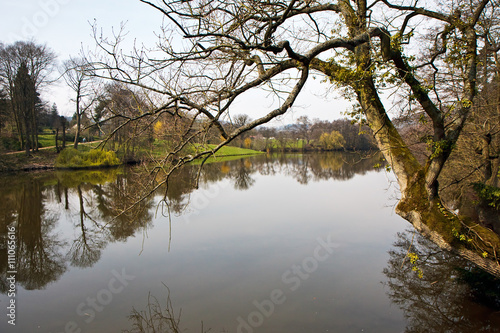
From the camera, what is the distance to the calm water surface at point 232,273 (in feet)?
14.9

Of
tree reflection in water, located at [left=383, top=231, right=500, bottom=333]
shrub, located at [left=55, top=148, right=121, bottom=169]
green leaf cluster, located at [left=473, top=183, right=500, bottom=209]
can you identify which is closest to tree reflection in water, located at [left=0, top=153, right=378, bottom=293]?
A: green leaf cluster, located at [left=473, top=183, right=500, bottom=209]

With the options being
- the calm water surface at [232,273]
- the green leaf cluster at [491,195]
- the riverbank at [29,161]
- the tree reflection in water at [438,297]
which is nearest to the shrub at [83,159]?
the riverbank at [29,161]

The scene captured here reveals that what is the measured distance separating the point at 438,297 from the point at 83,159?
2679 centimetres

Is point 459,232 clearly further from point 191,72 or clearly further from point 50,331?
point 50,331

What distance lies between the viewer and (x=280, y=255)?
6.95m

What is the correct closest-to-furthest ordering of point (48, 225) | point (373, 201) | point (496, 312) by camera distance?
point (496, 312)
point (48, 225)
point (373, 201)

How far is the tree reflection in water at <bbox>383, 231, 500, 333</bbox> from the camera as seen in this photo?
Answer: 445 cm

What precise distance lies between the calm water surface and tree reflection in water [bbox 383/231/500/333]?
24 millimetres

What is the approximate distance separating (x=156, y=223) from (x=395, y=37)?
8.42m

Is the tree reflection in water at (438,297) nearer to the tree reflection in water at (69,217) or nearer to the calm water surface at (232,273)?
the calm water surface at (232,273)

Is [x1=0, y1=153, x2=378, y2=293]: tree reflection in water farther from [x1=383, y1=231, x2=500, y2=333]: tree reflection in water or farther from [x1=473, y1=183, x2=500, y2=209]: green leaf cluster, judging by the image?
[x1=383, y1=231, x2=500, y2=333]: tree reflection in water

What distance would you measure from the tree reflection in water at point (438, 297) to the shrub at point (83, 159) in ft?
74.8

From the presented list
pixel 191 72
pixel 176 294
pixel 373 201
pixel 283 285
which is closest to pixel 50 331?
pixel 176 294

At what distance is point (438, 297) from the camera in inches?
206
